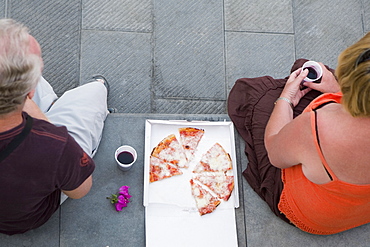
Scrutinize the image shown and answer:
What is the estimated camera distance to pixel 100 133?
5.70ft

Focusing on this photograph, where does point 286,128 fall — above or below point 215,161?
above

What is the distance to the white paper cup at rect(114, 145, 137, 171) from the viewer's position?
1719 mm

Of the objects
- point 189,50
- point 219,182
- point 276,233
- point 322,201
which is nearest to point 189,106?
point 189,50

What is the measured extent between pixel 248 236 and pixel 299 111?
2.11 feet

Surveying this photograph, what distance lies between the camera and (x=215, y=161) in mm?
1834

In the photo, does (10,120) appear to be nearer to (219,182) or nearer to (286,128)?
(286,128)

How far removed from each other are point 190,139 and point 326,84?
70 cm

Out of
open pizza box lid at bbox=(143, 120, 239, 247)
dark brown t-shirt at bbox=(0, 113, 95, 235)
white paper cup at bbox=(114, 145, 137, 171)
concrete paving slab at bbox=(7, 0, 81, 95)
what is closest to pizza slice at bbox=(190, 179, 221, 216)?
open pizza box lid at bbox=(143, 120, 239, 247)

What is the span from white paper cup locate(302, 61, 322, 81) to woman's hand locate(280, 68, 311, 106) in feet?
0.12

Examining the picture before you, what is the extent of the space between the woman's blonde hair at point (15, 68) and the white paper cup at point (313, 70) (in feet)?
4.08

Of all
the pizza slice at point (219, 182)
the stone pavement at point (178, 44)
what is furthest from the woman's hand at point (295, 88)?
the pizza slice at point (219, 182)

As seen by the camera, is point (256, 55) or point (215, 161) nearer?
point (215, 161)

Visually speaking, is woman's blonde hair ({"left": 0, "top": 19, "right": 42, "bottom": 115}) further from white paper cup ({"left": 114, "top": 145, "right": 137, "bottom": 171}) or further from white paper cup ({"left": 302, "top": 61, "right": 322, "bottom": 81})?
white paper cup ({"left": 302, "top": 61, "right": 322, "bottom": 81})

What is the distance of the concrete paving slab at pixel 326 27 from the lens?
2.38 meters
